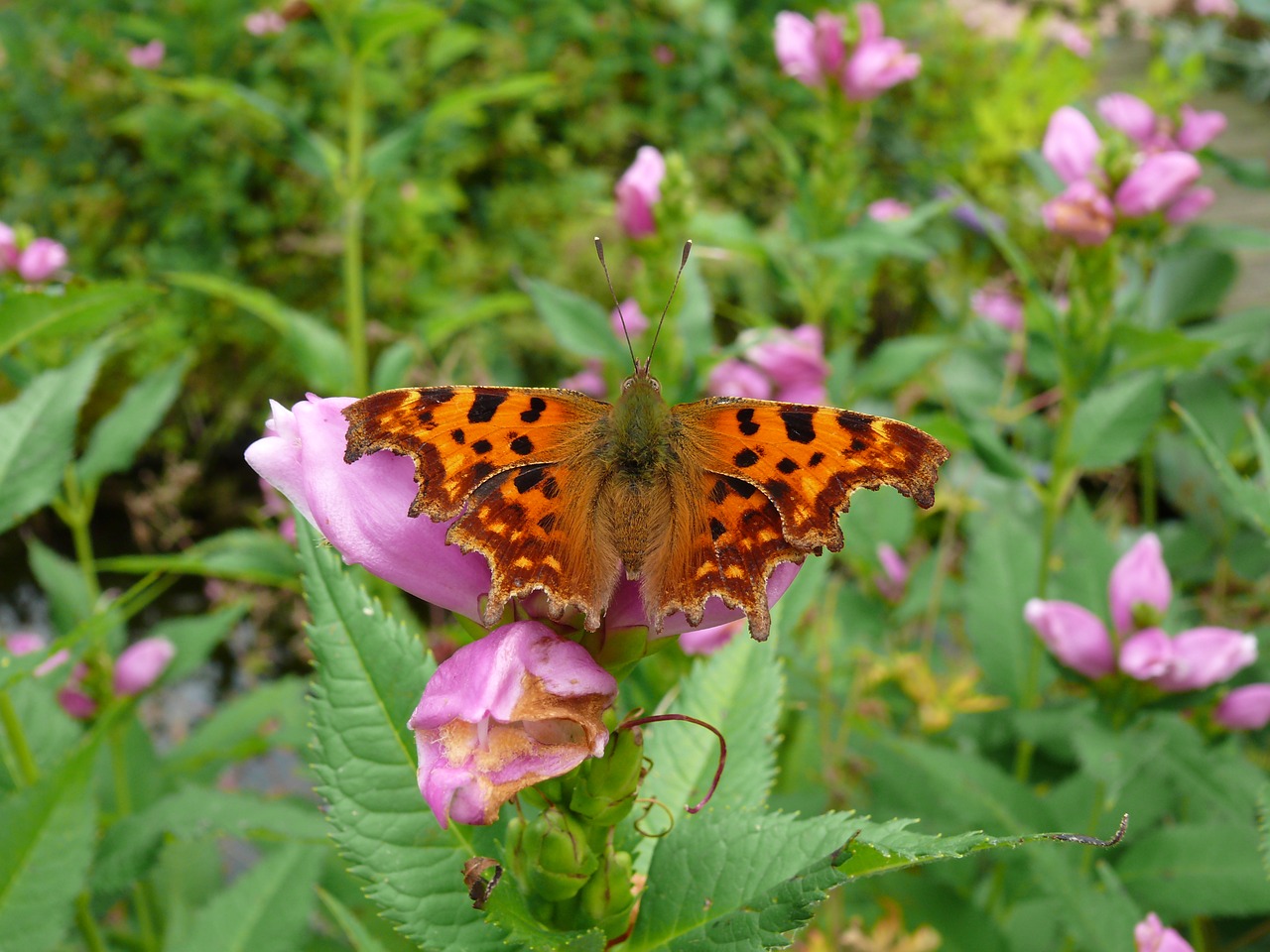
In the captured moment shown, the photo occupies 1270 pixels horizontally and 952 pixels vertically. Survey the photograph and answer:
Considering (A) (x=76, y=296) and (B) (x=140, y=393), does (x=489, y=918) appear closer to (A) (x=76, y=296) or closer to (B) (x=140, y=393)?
(A) (x=76, y=296)

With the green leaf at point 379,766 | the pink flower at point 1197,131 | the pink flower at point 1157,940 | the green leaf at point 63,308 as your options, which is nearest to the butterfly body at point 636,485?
the green leaf at point 379,766

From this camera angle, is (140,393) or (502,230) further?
(502,230)

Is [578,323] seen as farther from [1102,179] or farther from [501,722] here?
[501,722]

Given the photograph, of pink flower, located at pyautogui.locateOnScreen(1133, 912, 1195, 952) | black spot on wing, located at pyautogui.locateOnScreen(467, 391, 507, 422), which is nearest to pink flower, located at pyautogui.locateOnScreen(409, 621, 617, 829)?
black spot on wing, located at pyautogui.locateOnScreen(467, 391, 507, 422)

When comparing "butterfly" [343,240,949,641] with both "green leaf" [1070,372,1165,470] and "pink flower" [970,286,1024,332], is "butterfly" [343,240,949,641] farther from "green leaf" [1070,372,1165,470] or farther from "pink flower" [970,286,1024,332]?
"pink flower" [970,286,1024,332]

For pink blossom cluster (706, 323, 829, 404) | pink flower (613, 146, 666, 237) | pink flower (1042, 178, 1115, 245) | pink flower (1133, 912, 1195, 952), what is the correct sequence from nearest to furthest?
pink flower (1133, 912, 1195, 952)
pink flower (1042, 178, 1115, 245)
pink flower (613, 146, 666, 237)
pink blossom cluster (706, 323, 829, 404)

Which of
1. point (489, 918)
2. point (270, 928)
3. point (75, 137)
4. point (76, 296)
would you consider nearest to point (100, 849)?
point (270, 928)

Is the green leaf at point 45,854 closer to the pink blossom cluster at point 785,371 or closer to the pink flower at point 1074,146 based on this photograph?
the pink blossom cluster at point 785,371
